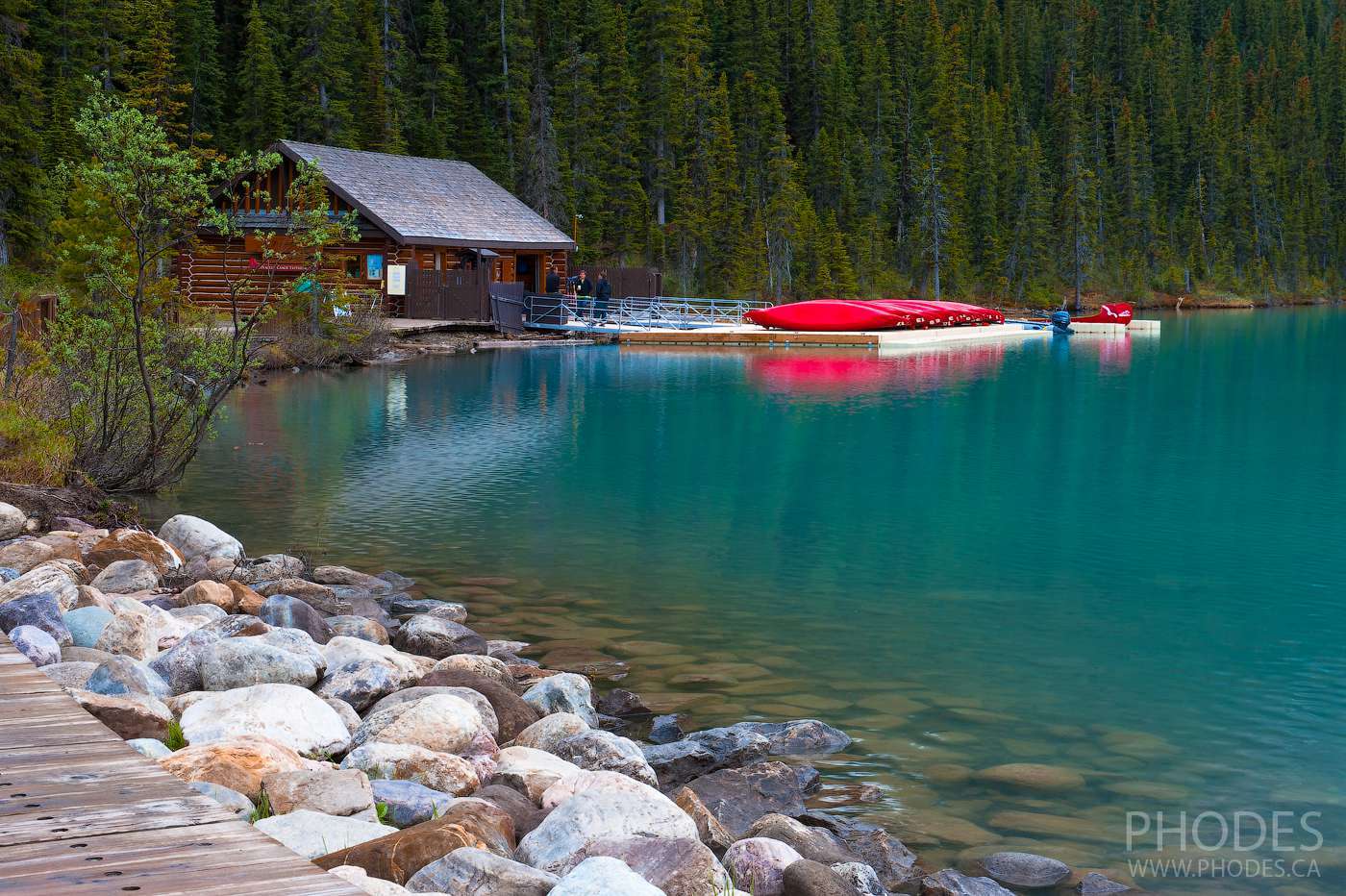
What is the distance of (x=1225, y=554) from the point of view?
1644 cm


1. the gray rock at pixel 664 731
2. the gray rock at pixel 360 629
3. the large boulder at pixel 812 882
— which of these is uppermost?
the gray rock at pixel 360 629

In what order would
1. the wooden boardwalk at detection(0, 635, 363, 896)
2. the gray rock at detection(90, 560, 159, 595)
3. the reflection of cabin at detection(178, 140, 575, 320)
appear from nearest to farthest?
the wooden boardwalk at detection(0, 635, 363, 896)
the gray rock at detection(90, 560, 159, 595)
the reflection of cabin at detection(178, 140, 575, 320)

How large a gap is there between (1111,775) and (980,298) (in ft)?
312

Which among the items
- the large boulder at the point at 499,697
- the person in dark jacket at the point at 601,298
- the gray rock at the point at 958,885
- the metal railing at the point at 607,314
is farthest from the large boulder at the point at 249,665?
the person in dark jacket at the point at 601,298

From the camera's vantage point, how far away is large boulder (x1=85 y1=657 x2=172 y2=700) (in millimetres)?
8109

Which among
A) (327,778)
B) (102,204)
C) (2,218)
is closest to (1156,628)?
(327,778)

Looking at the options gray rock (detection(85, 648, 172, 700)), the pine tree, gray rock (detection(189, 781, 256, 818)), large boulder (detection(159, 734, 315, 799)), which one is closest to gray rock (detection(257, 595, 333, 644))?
gray rock (detection(85, 648, 172, 700))

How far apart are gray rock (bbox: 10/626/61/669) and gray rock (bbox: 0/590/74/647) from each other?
338 mm

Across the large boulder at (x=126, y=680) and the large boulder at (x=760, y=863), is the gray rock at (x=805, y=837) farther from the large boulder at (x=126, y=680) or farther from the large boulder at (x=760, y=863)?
the large boulder at (x=126, y=680)

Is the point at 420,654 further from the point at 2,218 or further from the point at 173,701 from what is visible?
the point at 2,218

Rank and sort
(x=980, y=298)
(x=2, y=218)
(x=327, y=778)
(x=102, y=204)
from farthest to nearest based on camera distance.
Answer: (x=980, y=298) < (x=2, y=218) < (x=102, y=204) < (x=327, y=778)

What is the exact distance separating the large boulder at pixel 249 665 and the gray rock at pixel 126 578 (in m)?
3.47

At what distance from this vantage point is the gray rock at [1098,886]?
743 centimetres

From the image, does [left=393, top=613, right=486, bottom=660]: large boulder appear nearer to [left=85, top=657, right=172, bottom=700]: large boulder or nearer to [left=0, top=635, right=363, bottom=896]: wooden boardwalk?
[left=85, top=657, right=172, bottom=700]: large boulder
